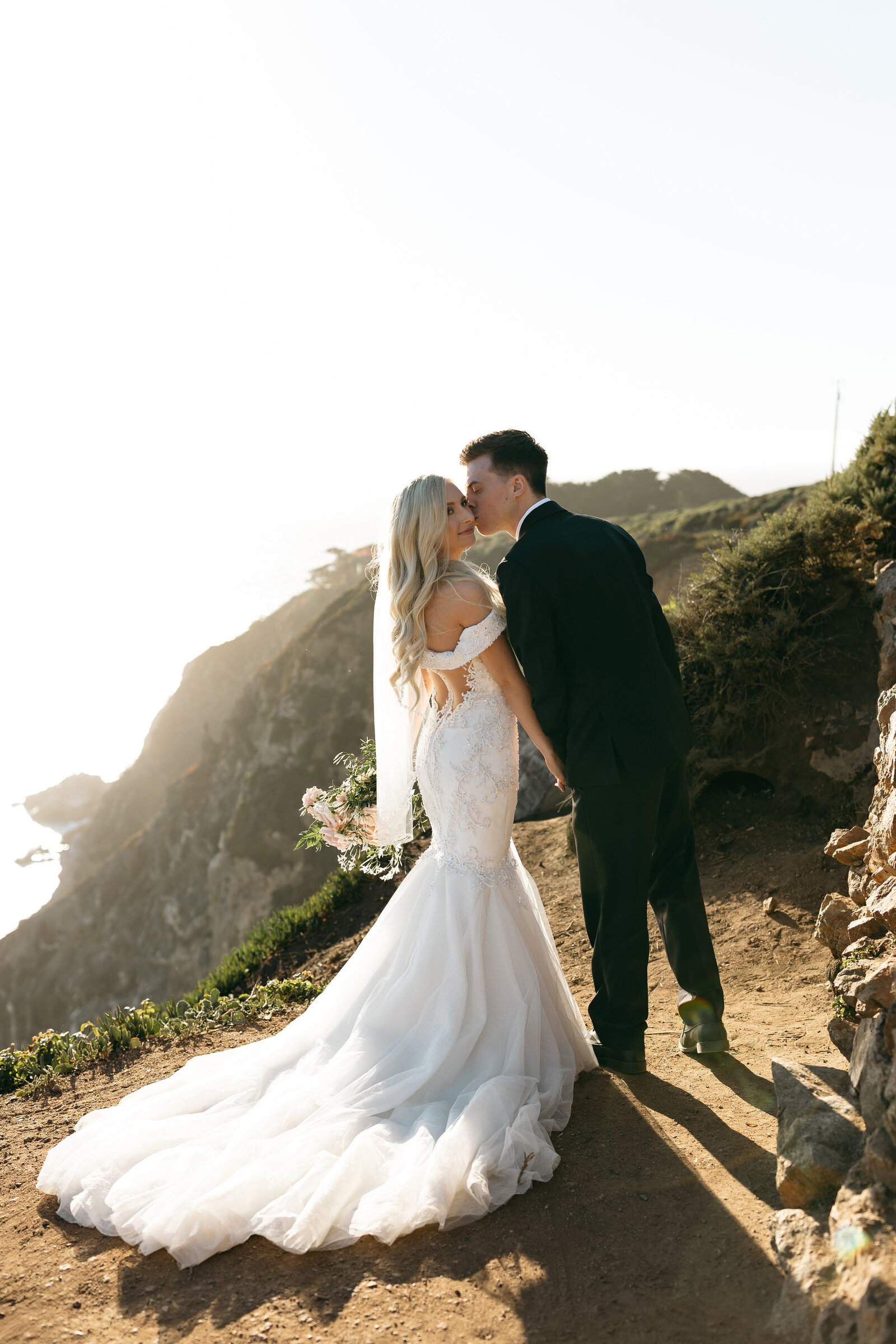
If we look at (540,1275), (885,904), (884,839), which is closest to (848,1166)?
(540,1275)

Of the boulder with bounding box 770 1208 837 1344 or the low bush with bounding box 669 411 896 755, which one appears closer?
the boulder with bounding box 770 1208 837 1344

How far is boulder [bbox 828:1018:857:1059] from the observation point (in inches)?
145

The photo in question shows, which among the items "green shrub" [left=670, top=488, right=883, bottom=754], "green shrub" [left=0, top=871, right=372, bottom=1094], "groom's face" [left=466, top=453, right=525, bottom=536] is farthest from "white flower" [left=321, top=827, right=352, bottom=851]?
"green shrub" [left=670, top=488, right=883, bottom=754]

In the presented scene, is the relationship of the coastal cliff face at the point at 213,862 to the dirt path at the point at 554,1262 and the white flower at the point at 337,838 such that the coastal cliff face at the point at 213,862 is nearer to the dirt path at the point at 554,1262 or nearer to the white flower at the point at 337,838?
the white flower at the point at 337,838

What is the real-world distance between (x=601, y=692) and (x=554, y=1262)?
7.46 feet

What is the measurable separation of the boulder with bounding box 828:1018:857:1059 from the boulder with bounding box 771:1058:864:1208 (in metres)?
0.58

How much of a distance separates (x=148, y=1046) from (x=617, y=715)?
432cm

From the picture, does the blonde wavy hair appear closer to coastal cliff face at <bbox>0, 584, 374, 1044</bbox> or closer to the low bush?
the low bush

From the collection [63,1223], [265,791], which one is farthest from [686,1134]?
[265,791]

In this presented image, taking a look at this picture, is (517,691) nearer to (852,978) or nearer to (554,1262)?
(852,978)

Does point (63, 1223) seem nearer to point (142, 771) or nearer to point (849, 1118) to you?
point (849, 1118)

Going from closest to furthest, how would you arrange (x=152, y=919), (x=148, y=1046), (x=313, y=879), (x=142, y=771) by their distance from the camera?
(x=148, y=1046) → (x=313, y=879) → (x=152, y=919) → (x=142, y=771)

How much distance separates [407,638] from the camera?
4.20 meters

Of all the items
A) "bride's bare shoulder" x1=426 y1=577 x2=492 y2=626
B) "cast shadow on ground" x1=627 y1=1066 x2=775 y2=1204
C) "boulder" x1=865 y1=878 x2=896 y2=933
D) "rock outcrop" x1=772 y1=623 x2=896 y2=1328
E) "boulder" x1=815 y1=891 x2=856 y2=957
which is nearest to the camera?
"rock outcrop" x1=772 y1=623 x2=896 y2=1328
